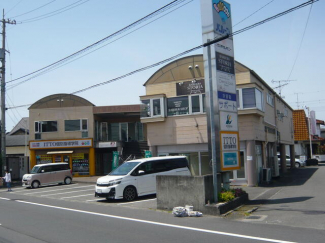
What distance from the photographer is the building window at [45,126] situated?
34.0 meters

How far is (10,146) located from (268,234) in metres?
41.7

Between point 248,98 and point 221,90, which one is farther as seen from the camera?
point 248,98

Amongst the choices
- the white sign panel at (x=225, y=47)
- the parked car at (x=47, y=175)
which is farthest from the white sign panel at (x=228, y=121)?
the parked car at (x=47, y=175)

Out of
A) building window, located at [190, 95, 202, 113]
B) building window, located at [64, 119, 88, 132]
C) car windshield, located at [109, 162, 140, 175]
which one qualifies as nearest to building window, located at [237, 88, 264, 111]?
building window, located at [190, 95, 202, 113]

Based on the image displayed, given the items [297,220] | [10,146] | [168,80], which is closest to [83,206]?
[297,220]

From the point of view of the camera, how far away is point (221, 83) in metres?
15.3

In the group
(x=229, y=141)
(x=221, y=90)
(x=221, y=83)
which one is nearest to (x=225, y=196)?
(x=229, y=141)

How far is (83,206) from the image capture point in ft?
52.6

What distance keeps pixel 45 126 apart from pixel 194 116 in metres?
17.0

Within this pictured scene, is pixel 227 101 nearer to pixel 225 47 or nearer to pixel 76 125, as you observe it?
pixel 225 47

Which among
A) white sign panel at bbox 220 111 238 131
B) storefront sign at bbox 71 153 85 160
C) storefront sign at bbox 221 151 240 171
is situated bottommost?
storefront sign at bbox 221 151 240 171

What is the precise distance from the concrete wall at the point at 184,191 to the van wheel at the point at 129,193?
2.78 m

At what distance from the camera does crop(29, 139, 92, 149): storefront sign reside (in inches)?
1308

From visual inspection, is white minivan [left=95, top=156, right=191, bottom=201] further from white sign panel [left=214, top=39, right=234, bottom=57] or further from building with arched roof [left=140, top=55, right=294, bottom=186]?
white sign panel [left=214, top=39, right=234, bottom=57]
